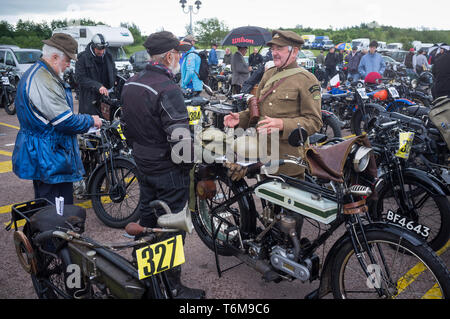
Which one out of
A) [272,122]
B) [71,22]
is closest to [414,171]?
[272,122]

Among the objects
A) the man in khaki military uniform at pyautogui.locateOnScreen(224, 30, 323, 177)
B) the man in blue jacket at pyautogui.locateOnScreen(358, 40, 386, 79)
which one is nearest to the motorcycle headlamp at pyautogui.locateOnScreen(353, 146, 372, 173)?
the man in khaki military uniform at pyautogui.locateOnScreen(224, 30, 323, 177)

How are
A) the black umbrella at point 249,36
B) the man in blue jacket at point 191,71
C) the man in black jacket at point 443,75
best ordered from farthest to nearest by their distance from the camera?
the black umbrella at point 249,36
the man in blue jacket at point 191,71
the man in black jacket at point 443,75

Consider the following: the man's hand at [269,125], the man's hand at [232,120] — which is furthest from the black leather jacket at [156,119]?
the man's hand at [232,120]

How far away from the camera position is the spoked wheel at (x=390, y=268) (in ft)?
7.16

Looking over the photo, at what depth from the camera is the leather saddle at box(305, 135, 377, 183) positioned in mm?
2301

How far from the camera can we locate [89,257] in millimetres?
2389

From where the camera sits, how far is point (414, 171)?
3.57 meters

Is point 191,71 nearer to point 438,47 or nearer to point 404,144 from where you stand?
point 404,144

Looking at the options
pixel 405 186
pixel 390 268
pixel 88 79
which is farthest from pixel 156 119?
pixel 88 79

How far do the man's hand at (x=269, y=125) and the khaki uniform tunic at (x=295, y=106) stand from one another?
0.05 m

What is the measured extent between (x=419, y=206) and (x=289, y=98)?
169 cm

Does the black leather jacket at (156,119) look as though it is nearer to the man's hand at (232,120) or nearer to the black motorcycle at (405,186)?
the man's hand at (232,120)

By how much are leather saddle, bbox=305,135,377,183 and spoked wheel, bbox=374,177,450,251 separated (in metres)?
1.30

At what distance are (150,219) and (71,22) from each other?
83.3 ft
